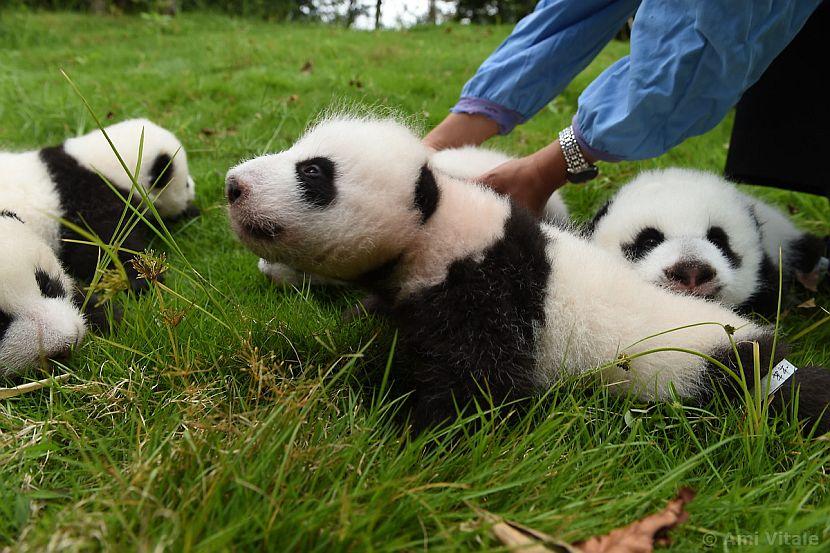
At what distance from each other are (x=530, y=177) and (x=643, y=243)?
30.3 inches

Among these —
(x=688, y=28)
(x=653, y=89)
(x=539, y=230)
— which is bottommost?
(x=539, y=230)

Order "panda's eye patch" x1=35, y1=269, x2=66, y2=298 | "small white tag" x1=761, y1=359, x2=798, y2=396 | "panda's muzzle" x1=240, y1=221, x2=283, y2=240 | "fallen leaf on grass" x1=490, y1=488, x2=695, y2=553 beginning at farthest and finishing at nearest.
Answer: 1. "panda's eye patch" x1=35, y1=269, x2=66, y2=298
2. "small white tag" x1=761, y1=359, x2=798, y2=396
3. "panda's muzzle" x1=240, y1=221, x2=283, y2=240
4. "fallen leaf on grass" x1=490, y1=488, x2=695, y2=553

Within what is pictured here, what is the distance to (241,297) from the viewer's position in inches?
129

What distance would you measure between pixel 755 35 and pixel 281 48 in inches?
325

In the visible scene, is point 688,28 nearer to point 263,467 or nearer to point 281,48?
point 263,467

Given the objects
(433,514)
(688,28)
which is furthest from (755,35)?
(433,514)

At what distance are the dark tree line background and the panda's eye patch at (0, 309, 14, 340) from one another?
1429cm

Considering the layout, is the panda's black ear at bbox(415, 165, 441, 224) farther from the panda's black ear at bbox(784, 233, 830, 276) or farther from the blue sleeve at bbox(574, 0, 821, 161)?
the panda's black ear at bbox(784, 233, 830, 276)

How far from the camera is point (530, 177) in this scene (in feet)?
11.0

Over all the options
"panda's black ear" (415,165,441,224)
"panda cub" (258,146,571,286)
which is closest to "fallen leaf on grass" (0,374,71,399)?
"panda cub" (258,146,571,286)

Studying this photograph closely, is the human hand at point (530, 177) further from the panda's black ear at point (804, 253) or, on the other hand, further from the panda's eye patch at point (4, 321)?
the panda's eye patch at point (4, 321)

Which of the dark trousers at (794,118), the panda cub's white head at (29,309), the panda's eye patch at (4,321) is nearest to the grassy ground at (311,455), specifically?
the panda cub's white head at (29,309)

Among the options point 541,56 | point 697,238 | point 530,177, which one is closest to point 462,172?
point 530,177

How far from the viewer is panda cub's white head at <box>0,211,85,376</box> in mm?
2592
